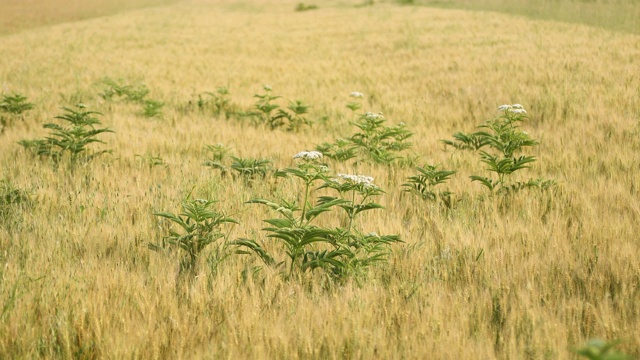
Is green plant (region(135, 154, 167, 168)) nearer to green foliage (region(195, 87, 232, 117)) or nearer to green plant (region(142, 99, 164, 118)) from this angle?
green plant (region(142, 99, 164, 118))

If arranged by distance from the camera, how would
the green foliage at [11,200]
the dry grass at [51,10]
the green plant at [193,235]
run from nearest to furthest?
the green plant at [193,235], the green foliage at [11,200], the dry grass at [51,10]

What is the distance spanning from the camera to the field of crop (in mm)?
2168

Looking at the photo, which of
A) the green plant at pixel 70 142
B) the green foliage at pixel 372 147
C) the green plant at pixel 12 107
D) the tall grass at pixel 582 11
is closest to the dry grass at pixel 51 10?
the green plant at pixel 12 107

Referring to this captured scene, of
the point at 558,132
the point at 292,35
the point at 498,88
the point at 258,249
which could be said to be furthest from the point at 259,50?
the point at 258,249

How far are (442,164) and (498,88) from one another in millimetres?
4633

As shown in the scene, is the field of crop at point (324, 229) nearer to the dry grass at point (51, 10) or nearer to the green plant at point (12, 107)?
the green plant at point (12, 107)

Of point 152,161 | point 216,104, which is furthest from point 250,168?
point 216,104

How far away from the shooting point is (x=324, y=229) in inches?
110

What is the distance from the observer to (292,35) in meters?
23.5

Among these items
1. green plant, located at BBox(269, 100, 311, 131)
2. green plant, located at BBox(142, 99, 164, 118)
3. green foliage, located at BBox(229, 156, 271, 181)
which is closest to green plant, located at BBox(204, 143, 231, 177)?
green foliage, located at BBox(229, 156, 271, 181)

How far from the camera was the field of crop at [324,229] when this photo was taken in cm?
217

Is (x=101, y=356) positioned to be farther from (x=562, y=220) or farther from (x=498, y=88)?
(x=498, y=88)

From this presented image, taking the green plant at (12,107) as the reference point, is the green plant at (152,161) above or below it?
below

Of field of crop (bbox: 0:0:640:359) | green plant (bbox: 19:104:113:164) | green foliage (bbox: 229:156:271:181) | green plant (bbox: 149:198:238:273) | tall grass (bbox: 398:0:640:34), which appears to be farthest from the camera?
tall grass (bbox: 398:0:640:34)
